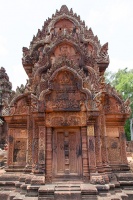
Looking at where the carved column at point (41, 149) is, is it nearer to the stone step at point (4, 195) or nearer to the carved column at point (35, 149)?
the carved column at point (35, 149)

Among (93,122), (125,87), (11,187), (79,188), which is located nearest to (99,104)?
(93,122)

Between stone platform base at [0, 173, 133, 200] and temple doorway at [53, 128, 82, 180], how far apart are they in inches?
11.6

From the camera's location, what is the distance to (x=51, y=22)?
862cm

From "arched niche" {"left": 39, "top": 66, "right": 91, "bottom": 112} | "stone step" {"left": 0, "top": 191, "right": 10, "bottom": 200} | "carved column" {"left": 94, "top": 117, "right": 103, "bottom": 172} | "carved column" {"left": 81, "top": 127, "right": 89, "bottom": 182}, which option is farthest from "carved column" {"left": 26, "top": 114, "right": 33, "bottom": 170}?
"carved column" {"left": 94, "top": 117, "right": 103, "bottom": 172}

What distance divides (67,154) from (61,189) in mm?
1113

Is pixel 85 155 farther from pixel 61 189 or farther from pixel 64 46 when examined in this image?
pixel 64 46

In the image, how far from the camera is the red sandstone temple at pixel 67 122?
6.15 metres

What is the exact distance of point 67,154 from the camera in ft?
20.5

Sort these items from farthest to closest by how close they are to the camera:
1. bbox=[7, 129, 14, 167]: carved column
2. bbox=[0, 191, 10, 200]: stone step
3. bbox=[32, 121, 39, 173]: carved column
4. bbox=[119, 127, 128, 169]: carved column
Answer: bbox=[7, 129, 14, 167]: carved column → bbox=[119, 127, 128, 169]: carved column → bbox=[32, 121, 39, 173]: carved column → bbox=[0, 191, 10, 200]: stone step

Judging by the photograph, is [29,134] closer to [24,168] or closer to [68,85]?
[24,168]

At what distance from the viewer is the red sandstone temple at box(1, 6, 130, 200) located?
6.15 m

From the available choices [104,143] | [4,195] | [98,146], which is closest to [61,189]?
[98,146]

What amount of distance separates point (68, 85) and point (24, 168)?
341cm

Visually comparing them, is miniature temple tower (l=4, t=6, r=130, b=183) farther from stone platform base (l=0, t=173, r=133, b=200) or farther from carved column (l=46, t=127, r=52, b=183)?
stone platform base (l=0, t=173, r=133, b=200)
